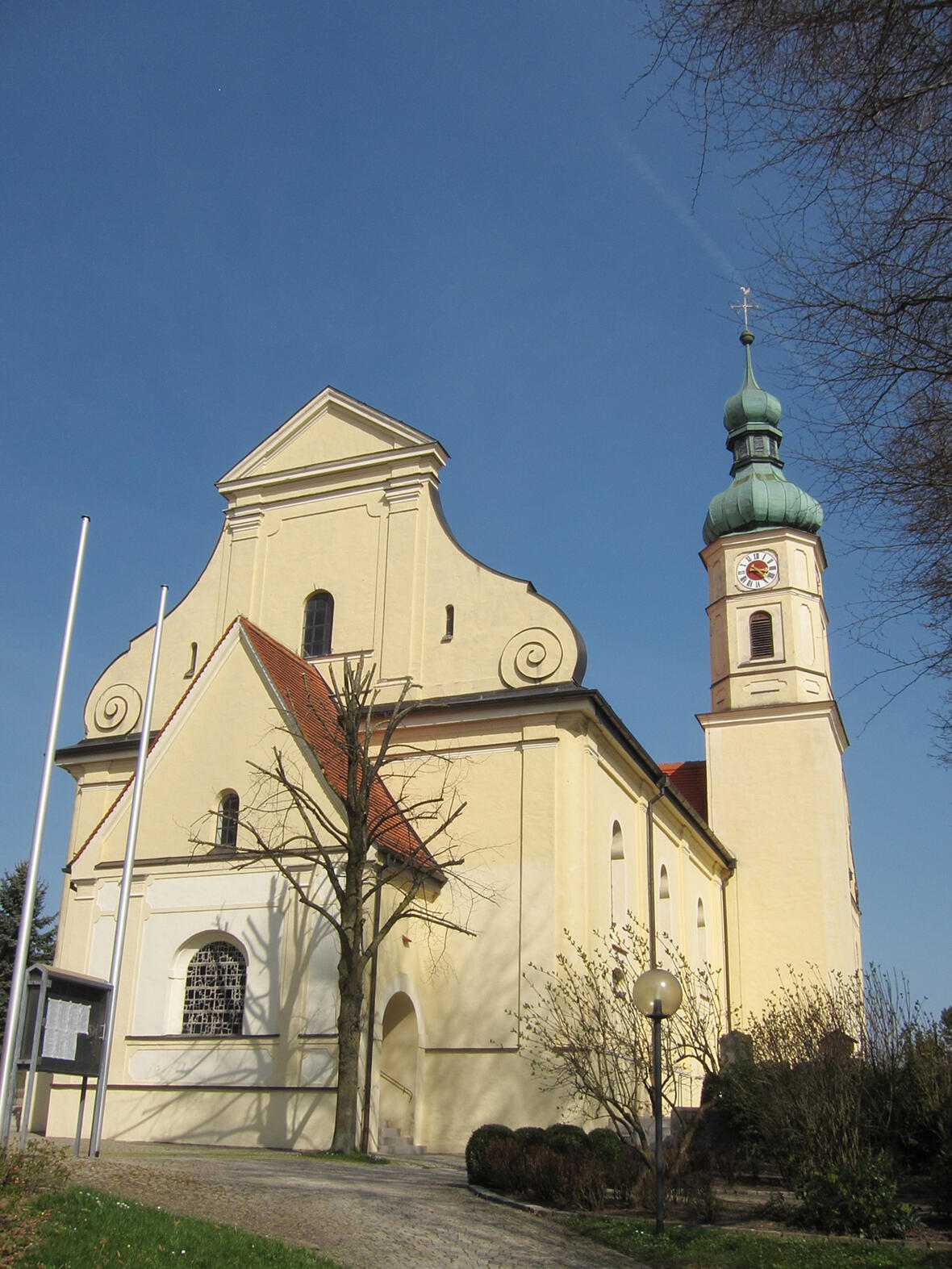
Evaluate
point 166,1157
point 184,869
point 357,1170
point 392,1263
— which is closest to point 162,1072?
point 184,869

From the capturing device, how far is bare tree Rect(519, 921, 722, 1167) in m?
16.2

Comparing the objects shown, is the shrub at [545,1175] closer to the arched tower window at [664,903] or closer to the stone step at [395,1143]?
the stone step at [395,1143]

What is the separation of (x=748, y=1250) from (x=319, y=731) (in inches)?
517

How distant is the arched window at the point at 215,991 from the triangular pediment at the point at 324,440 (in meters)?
11.0

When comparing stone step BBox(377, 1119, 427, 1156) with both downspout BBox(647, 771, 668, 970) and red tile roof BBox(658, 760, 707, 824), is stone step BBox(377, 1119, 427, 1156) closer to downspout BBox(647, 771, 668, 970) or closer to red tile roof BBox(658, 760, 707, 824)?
downspout BBox(647, 771, 668, 970)

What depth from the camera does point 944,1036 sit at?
52.6 feet

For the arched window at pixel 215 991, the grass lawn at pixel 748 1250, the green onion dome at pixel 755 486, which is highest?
the green onion dome at pixel 755 486

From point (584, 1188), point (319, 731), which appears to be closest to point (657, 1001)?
point (584, 1188)

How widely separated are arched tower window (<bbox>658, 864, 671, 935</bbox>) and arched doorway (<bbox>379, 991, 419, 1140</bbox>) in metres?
8.48

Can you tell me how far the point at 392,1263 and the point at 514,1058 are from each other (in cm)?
1174

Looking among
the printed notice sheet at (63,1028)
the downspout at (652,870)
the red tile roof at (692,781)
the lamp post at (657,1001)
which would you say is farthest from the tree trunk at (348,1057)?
the red tile roof at (692,781)

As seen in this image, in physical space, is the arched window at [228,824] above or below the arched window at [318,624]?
below

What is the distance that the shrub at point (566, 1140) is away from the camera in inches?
602

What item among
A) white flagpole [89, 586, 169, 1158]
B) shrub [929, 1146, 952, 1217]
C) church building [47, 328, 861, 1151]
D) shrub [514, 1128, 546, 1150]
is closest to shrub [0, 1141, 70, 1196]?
white flagpole [89, 586, 169, 1158]
